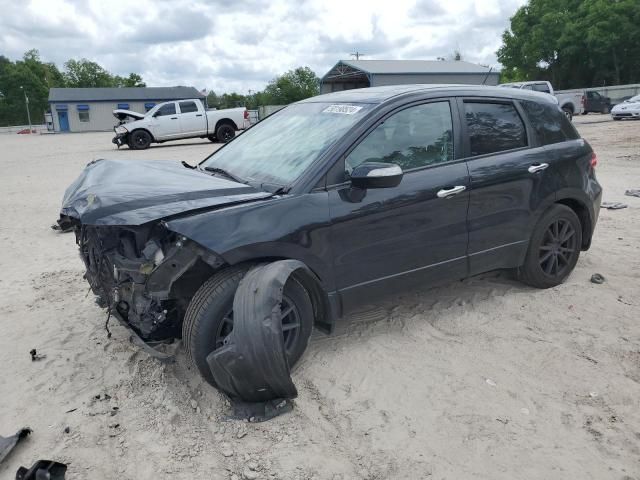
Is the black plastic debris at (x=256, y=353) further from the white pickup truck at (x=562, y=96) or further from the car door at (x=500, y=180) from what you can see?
the white pickup truck at (x=562, y=96)

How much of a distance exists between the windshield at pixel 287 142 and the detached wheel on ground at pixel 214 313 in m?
0.75

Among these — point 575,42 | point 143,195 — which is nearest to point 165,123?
point 143,195

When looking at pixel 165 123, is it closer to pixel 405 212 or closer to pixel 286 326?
pixel 405 212

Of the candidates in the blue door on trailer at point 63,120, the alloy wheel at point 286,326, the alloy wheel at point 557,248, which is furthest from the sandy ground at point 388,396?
the blue door on trailer at point 63,120

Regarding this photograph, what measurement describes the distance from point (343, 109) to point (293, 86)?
7638 cm

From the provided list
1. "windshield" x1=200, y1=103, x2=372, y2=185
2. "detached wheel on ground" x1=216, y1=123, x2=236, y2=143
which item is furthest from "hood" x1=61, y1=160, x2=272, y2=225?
"detached wheel on ground" x1=216, y1=123, x2=236, y2=143

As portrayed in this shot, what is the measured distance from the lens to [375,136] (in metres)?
3.75

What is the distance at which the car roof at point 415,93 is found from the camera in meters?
4.00

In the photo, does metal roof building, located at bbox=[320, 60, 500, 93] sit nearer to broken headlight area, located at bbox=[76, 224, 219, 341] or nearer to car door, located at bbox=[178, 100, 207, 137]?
car door, located at bbox=[178, 100, 207, 137]

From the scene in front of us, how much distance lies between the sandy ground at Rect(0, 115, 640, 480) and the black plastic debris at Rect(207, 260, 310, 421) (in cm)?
13

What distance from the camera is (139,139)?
2103 cm

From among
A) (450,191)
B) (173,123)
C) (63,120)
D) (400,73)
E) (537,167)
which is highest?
(400,73)

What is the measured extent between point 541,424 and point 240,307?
1765mm

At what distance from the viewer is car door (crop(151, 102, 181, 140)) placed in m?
21.2
